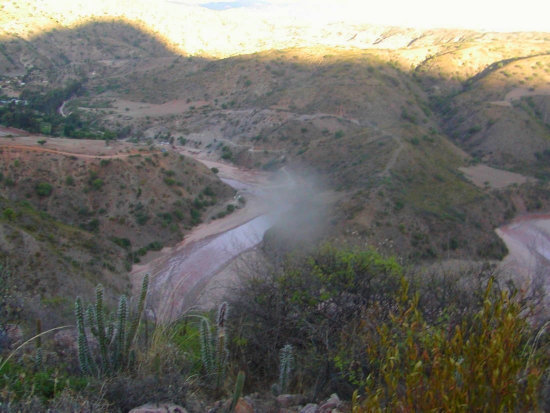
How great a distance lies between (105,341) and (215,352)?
153 centimetres

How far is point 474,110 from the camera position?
205ft

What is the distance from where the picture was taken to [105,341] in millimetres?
6141

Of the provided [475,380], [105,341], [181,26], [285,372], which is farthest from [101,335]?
[181,26]

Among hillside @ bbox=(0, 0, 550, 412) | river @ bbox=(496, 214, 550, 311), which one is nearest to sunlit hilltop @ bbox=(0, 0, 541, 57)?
hillside @ bbox=(0, 0, 550, 412)

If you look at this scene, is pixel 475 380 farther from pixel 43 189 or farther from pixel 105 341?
pixel 43 189

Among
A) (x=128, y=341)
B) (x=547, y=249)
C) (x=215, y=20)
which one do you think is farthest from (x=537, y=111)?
(x=215, y=20)

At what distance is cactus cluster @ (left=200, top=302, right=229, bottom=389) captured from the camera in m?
6.16

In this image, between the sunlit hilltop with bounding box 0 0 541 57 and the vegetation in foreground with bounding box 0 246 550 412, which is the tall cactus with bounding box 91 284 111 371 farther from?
the sunlit hilltop with bounding box 0 0 541 57

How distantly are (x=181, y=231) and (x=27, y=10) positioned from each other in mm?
98016

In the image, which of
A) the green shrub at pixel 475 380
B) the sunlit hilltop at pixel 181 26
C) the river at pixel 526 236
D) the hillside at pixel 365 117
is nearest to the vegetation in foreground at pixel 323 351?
the green shrub at pixel 475 380

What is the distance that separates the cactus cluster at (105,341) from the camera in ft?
19.5

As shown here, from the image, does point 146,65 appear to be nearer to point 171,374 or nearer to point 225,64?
point 225,64

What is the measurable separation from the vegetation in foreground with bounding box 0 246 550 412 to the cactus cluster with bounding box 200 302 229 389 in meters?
0.02

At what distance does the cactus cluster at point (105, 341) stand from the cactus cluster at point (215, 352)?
0.95 m
